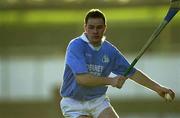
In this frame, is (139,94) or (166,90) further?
(139,94)

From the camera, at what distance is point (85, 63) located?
884cm

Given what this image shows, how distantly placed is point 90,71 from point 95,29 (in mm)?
440

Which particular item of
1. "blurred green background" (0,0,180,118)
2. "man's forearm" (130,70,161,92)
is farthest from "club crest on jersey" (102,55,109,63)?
"blurred green background" (0,0,180,118)

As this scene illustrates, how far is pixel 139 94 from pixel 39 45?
116 inches

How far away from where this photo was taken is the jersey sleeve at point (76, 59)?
8.71 metres

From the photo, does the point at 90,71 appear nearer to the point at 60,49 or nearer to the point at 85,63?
the point at 85,63

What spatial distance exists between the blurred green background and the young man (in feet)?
42.1

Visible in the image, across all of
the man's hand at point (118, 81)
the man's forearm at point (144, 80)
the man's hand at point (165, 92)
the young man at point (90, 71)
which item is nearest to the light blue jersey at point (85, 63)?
the young man at point (90, 71)

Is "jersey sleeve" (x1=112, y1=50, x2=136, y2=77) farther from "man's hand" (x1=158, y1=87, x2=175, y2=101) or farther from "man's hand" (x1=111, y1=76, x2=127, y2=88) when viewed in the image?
"man's hand" (x1=111, y1=76, x2=127, y2=88)

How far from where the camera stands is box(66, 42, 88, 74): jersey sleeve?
8711mm

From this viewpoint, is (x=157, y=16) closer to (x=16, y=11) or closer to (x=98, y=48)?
(x=16, y=11)

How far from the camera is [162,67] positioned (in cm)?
2261

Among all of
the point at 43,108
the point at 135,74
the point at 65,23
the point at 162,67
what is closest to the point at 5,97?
the point at 43,108

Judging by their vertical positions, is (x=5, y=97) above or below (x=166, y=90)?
below
